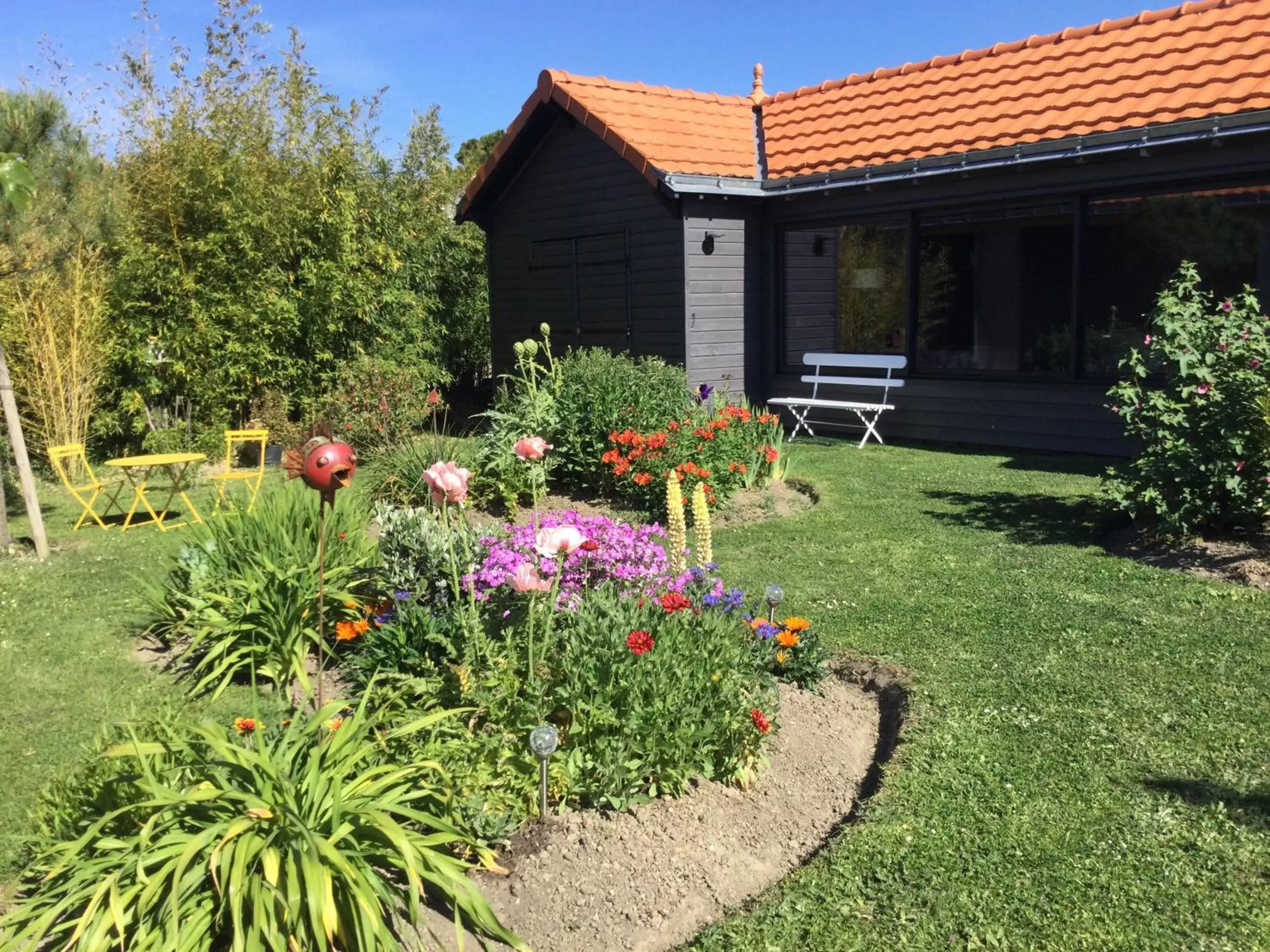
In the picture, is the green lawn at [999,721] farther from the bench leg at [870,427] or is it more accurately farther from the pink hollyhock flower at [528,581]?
the bench leg at [870,427]

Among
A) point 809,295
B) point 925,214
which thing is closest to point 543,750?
point 925,214

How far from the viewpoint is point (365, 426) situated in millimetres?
9977

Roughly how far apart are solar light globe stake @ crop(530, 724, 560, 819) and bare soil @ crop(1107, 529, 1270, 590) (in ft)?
13.3

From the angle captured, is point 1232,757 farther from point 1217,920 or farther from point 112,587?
point 112,587

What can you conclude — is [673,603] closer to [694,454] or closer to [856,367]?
[694,454]

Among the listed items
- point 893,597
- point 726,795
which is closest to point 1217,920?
point 726,795

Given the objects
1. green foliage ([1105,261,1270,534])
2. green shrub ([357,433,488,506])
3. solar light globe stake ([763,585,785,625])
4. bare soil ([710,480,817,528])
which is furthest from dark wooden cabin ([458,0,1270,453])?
solar light globe stake ([763,585,785,625])

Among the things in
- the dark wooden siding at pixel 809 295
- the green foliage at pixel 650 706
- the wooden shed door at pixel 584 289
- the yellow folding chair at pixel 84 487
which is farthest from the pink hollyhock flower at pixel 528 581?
the dark wooden siding at pixel 809 295

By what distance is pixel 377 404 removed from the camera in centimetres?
1035

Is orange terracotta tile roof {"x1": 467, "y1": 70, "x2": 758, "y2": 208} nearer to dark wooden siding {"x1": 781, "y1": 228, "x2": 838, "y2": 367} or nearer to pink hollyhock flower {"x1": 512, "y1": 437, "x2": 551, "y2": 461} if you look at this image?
dark wooden siding {"x1": 781, "y1": 228, "x2": 838, "y2": 367}

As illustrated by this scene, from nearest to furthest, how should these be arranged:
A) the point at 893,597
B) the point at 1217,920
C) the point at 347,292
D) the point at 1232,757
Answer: the point at 1217,920 → the point at 1232,757 → the point at 893,597 → the point at 347,292

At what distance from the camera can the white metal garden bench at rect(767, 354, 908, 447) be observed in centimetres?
1057

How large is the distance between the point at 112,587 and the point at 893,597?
4.61 metres

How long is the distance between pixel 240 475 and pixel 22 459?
204 cm
